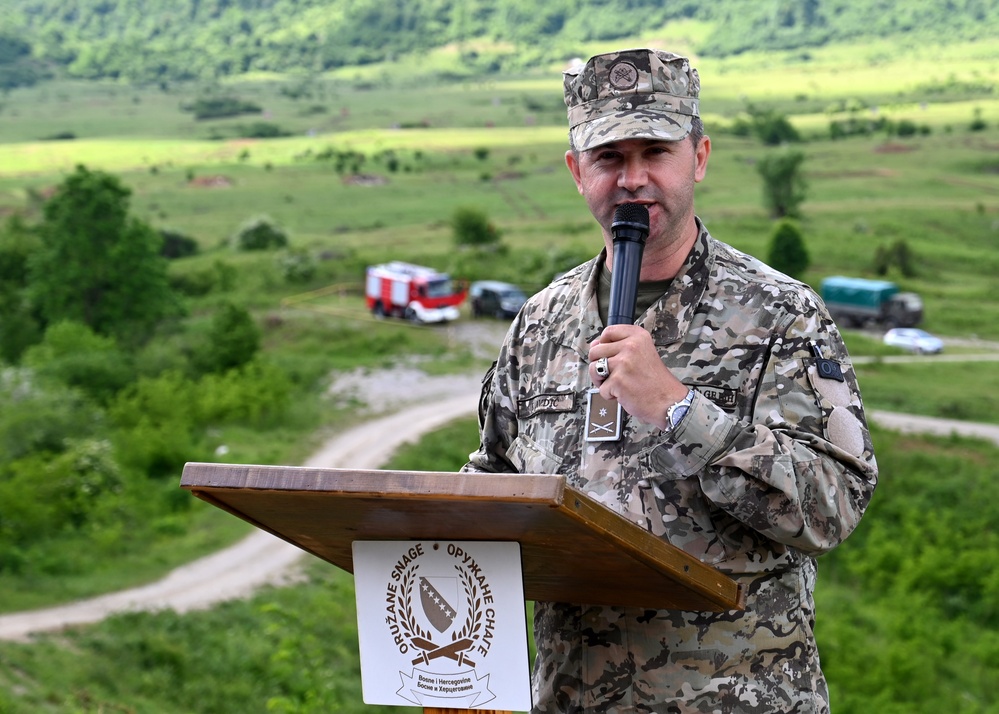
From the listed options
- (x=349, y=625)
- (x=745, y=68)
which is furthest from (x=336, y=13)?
(x=349, y=625)

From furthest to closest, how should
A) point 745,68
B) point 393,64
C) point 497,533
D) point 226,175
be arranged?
point 393,64 < point 745,68 < point 226,175 < point 497,533

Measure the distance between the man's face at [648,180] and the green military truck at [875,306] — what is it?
4376 cm

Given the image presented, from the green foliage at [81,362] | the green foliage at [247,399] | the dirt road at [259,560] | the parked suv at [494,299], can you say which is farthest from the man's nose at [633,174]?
the parked suv at [494,299]

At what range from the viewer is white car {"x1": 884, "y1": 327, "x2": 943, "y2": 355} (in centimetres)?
4159

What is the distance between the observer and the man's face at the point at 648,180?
2.96 meters

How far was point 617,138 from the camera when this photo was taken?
2.93m

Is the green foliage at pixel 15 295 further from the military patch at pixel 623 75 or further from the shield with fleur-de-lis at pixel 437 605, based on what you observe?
the shield with fleur-de-lis at pixel 437 605

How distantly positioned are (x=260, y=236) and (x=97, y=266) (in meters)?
22.5

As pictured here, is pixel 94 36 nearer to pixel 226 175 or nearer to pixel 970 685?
pixel 226 175

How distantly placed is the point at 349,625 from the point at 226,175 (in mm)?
77608

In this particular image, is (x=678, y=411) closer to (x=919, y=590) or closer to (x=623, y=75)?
(x=623, y=75)

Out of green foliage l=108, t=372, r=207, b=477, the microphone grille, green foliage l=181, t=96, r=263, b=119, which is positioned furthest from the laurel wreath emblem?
green foliage l=181, t=96, r=263, b=119

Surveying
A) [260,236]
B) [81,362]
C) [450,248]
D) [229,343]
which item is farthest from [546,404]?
[260,236]

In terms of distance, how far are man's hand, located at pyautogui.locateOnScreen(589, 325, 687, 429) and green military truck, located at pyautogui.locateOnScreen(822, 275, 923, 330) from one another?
4418cm
